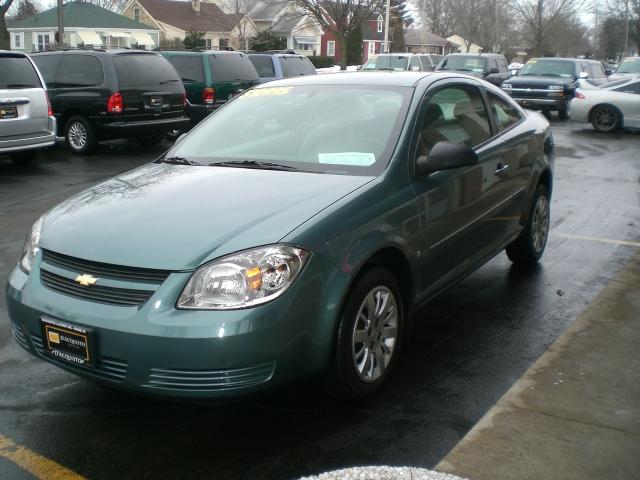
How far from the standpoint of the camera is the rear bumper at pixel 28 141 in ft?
35.5

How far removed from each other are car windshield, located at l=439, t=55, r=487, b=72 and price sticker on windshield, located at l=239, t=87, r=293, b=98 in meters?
21.6

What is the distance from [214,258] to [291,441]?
0.94 meters

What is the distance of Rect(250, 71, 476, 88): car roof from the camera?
4.96 m

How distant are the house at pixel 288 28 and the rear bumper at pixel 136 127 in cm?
5297

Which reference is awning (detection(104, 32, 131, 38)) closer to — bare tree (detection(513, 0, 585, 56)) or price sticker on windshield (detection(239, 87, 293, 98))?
bare tree (detection(513, 0, 585, 56))

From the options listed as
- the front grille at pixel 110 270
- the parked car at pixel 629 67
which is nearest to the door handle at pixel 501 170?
the front grille at pixel 110 270

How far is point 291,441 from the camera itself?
11.8ft

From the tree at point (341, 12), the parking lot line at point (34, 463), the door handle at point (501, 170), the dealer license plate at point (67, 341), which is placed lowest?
the parking lot line at point (34, 463)

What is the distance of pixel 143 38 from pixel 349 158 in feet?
181

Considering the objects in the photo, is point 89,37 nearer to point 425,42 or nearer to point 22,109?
point 425,42

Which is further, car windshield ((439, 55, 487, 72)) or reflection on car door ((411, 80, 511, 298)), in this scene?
car windshield ((439, 55, 487, 72))

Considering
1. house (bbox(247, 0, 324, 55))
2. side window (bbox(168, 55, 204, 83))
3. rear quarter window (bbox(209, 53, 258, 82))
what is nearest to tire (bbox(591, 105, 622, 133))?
rear quarter window (bbox(209, 53, 258, 82))

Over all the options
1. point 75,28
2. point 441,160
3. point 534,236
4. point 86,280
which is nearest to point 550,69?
point 534,236

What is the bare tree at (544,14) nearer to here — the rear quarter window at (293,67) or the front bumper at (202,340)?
the rear quarter window at (293,67)
